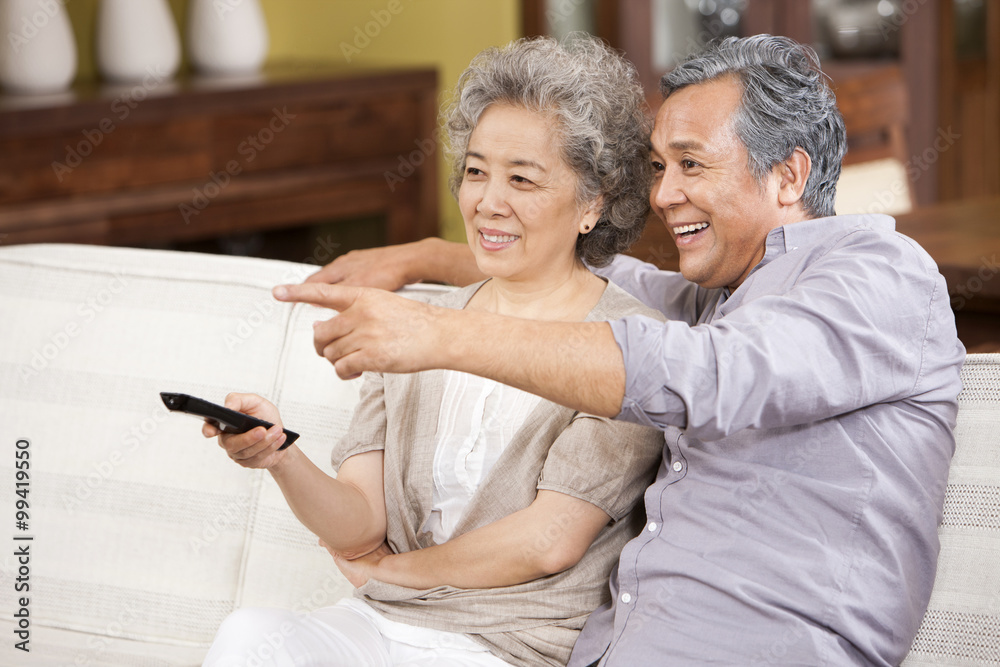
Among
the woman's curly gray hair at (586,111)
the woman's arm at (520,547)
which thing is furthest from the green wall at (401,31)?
the woman's arm at (520,547)

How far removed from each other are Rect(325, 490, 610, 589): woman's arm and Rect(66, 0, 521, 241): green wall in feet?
9.58

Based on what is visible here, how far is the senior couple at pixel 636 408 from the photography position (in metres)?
1.15

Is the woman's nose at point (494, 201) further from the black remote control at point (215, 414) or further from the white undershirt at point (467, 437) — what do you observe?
the black remote control at point (215, 414)

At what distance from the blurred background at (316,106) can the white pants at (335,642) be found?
1153 mm

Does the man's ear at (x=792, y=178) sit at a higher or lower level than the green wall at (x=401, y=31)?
higher

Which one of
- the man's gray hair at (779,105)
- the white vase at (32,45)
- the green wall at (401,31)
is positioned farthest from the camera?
the green wall at (401,31)

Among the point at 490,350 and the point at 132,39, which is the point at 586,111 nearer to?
the point at 490,350

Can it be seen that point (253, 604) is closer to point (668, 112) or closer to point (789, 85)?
point (668, 112)

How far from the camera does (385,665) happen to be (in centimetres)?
148

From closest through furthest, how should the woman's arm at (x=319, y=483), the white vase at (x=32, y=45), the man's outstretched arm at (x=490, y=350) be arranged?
the man's outstretched arm at (x=490, y=350) → the woman's arm at (x=319, y=483) → the white vase at (x=32, y=45)

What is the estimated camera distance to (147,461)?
6.10 feet

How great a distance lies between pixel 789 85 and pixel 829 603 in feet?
2.28

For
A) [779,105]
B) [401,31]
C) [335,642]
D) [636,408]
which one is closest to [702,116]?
[779,105]

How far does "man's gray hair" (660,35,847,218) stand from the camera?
146 centimetres
